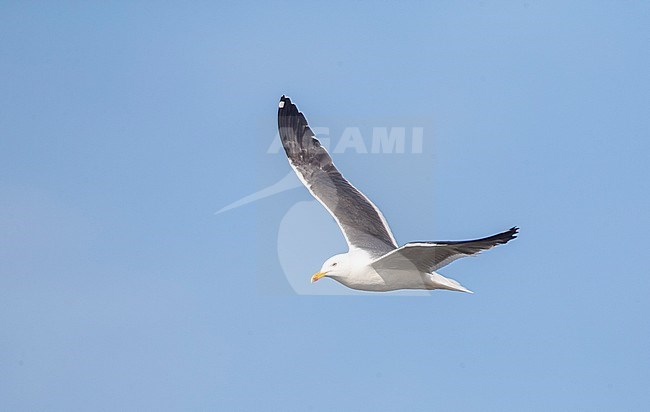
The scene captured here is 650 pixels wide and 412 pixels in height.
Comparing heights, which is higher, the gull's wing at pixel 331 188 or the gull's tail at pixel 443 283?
the gull's wing at pixel 331 188

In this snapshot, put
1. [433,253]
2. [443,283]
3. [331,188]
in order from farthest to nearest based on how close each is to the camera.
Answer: [331,188], [443,283], [433,253]

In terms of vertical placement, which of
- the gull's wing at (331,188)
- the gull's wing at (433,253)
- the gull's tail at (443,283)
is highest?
the gull's wing at (331,188)

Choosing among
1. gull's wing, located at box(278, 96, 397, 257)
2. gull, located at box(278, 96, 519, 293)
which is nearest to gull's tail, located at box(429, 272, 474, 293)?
gull, located at box(278, 96, 519, 293)

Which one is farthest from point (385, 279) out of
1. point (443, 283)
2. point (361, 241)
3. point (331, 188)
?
point (331, 188)

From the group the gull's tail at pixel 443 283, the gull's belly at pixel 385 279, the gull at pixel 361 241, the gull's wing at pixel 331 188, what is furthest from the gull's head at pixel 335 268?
the gull's tail at pixel 443 283

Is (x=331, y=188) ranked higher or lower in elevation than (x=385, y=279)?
higher

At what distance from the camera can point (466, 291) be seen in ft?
47.0

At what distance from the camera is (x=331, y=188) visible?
17.3 meters

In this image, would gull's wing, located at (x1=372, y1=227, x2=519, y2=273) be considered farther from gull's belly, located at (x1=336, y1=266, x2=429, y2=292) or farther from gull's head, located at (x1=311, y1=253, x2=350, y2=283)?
gull's head, located at (x1=311, y1=253, x2=350, y2=283)

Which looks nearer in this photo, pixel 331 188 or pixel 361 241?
pixel 361 241

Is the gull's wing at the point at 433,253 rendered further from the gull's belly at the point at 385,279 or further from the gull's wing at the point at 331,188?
the gull's wing at the point at 331,188

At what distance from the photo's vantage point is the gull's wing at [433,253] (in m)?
12.9

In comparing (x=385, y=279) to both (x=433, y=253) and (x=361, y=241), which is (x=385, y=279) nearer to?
(x=433, y=253)

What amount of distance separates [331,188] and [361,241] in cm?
163
